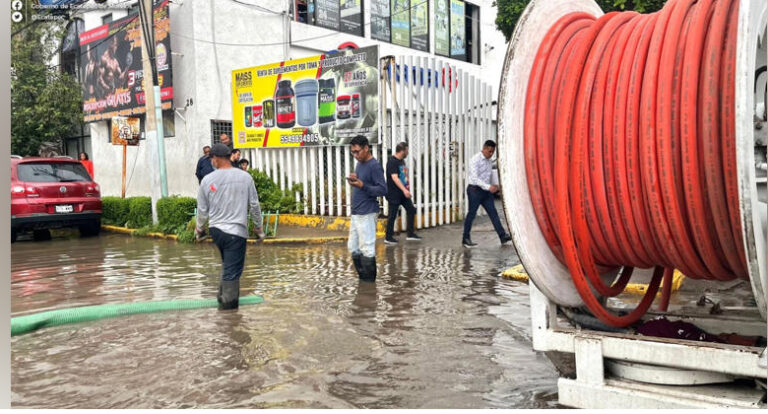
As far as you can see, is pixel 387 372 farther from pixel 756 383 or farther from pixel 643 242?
pixel 756 383

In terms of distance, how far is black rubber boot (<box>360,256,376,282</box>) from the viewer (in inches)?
293

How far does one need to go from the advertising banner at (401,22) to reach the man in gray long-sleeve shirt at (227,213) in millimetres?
16620

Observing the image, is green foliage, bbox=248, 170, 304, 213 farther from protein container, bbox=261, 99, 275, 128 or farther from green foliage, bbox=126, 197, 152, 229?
green foliage, bbox=126, 197, 152, 229

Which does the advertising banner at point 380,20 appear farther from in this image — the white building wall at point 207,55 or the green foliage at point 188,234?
the green foliage at point 188,234

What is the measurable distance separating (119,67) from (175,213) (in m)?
7.33

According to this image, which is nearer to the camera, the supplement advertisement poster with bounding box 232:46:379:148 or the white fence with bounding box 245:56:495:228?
the white fence with bounding box 245:56:495:228

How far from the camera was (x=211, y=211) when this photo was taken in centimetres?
620

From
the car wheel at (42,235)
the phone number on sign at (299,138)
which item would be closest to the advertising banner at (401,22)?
the phone number on sign at (299,138)

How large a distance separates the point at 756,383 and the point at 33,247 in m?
12.6

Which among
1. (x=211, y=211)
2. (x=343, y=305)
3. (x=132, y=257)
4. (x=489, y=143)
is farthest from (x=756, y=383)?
(x=132, y=257)

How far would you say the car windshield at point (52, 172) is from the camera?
12977mm

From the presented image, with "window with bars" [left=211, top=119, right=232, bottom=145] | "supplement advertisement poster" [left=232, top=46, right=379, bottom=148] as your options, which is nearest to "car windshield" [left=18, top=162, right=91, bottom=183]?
"window with bars" [left=211, top=119, right=232, bottom=145]

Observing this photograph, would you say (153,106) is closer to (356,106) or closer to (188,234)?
(188,234)

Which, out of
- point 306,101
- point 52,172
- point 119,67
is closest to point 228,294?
point 306,101
